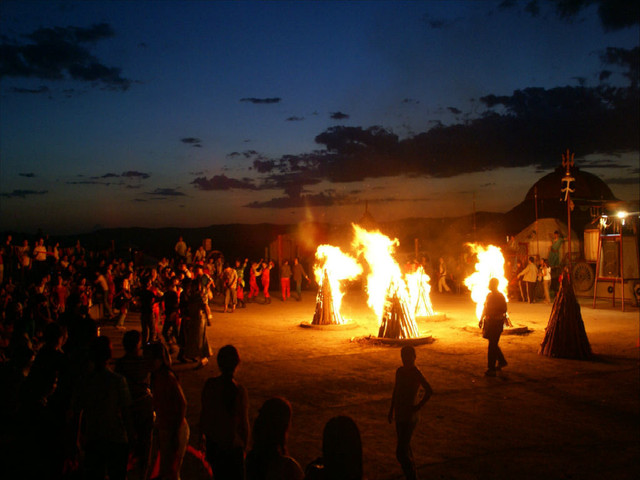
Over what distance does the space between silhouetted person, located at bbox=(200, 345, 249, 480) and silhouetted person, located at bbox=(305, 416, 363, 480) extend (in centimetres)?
150

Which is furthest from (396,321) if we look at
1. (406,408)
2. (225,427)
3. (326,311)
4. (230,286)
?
(225,427)

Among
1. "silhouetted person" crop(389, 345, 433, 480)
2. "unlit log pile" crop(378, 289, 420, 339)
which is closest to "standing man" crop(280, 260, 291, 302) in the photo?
"unlit log pile" crop(378, 289, 420, 339)

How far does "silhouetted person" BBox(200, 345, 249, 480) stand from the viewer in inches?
169

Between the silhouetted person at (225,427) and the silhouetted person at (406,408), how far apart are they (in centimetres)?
168

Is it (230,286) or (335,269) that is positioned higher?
(335,269)

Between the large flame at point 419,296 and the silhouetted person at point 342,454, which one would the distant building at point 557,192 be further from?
the silhouetted person at point 342,454

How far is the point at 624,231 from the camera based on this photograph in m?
21.4

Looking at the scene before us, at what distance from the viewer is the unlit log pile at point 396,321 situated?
13.2 metres

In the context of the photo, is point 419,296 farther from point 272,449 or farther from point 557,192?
point 557,192

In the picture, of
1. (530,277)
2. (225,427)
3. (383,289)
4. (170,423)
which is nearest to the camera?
(225,427)

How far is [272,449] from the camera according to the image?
3.45 metres

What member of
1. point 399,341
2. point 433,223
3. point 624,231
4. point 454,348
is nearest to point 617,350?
point 454,348

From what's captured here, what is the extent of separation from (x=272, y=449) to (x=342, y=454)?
70cm

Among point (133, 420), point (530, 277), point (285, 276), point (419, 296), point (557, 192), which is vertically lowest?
point (133, 420)
